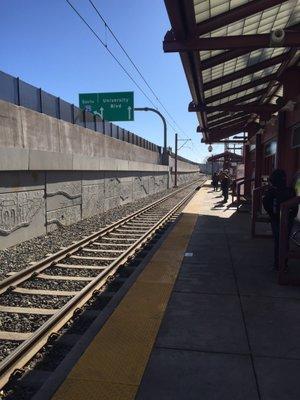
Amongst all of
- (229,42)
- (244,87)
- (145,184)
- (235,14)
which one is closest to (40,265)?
(229,42)

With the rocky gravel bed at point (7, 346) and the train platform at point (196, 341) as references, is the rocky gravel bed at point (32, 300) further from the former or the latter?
the rocky gravel bed at point (7, 346)

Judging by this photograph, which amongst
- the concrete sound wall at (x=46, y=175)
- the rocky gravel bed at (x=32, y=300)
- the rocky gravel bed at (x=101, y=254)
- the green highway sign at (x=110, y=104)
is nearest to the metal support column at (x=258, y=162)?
the concrete sound wall at (x=46, y=175)

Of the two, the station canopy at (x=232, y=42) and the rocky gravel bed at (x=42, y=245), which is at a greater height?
the station canopy at (x=232, y=42)

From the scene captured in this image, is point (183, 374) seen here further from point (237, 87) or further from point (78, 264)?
point (237, 87)

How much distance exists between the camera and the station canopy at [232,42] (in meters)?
7.09

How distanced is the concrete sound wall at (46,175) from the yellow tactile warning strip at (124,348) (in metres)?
4.38

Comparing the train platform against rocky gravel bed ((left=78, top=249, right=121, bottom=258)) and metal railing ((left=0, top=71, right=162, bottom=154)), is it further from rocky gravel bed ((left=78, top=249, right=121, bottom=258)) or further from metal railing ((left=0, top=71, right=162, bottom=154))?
metal railing ((left=0, top=71, right=162, bottom=154))

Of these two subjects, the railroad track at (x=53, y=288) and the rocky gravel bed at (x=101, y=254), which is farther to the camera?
the rocky gravel bed at (x=101, y=254)

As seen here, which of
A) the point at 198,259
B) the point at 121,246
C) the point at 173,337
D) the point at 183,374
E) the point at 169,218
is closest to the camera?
the point at 183,374

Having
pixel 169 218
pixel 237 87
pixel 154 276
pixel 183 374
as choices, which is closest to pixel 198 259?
pixel 154 276

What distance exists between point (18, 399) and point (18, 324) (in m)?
1.96

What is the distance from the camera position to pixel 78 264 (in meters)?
9.01

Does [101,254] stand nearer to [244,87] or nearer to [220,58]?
[220,58]

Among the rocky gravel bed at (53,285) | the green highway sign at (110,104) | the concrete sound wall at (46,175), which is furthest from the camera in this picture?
the green highway sign at (110,104)
